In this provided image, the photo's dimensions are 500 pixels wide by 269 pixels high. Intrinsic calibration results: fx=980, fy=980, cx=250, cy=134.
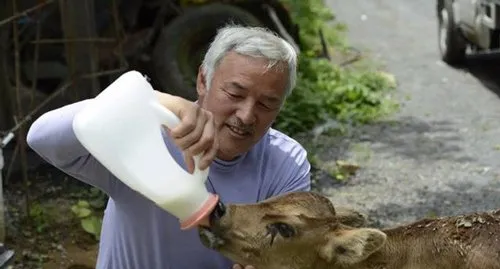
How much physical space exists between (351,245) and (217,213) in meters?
0.53

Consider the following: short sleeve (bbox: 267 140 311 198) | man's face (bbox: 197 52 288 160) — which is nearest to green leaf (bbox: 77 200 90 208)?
short sleeve (bbox: 267 140 311 198)

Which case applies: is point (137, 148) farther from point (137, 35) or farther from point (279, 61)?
point (137, 35)

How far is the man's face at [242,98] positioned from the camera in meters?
3.60

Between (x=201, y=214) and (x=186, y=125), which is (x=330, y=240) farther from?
(x=186, y=125)

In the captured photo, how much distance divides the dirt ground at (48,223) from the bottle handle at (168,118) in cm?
384

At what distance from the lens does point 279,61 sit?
11.9ft

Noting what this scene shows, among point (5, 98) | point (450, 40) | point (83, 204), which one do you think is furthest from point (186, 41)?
point (450, 40)

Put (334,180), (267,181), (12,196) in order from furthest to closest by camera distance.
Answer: (334,180)
(12,196)
(267,181)

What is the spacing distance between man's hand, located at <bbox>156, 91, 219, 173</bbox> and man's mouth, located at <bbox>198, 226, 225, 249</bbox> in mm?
250

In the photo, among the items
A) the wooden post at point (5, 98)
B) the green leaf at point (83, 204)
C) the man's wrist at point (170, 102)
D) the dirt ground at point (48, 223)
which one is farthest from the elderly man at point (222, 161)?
the wooden post at point (5, 98)

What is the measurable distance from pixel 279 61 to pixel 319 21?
1175 cm

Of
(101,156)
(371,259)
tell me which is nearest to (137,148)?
(101,156)

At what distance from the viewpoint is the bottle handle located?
121 inches

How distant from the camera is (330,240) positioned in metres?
3.53
